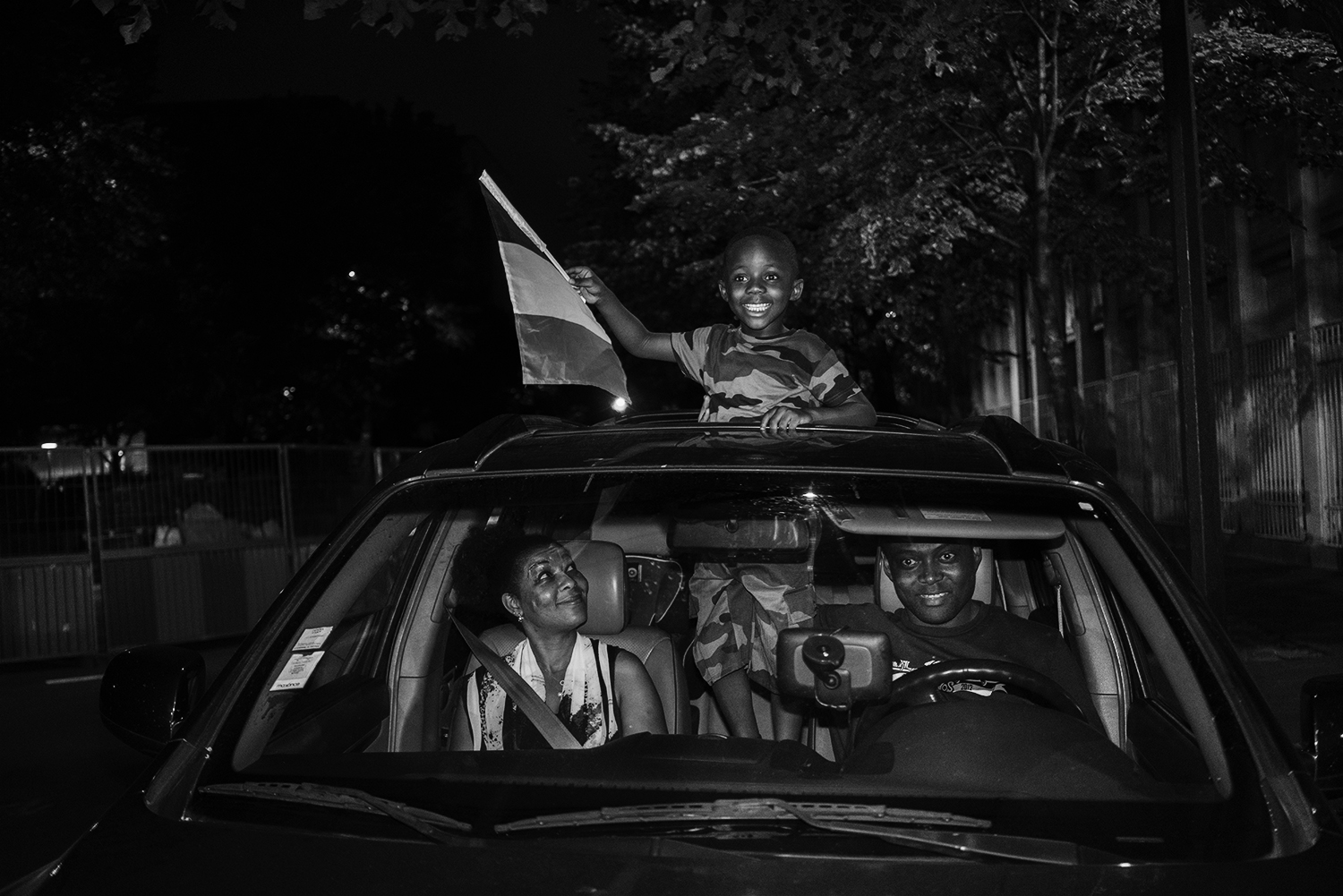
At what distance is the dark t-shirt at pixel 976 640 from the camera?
135 inches

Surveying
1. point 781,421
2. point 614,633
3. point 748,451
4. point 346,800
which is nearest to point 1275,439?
point 614,633

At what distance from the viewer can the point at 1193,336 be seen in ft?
28.6

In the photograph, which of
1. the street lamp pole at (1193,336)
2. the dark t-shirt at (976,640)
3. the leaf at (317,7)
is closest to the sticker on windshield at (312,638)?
the dark t-shirt at (976,640)

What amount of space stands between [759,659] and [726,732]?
245mm

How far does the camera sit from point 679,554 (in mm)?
3754

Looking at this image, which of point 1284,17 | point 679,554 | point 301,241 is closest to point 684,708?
point 679,554

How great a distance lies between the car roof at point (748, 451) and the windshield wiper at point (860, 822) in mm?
773

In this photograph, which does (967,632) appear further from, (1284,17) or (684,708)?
(1284,17)

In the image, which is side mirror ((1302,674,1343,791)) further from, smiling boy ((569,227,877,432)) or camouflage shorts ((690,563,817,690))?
smiling boy ((569,227,877,432))

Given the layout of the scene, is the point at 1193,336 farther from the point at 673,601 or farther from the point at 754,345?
the point at 673,601

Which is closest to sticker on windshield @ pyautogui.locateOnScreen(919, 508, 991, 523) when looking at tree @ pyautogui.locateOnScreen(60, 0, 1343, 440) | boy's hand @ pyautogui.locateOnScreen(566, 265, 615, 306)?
boy's hand @ pyautogui.locateOnScreen(566, 265, 615, 306)

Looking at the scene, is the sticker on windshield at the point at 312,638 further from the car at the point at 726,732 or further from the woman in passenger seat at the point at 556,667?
the woman in passenger seat at the point at 556,667

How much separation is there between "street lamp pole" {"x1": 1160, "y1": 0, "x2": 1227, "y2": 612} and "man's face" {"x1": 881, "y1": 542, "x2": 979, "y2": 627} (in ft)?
17.9

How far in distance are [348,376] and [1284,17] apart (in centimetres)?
2904
